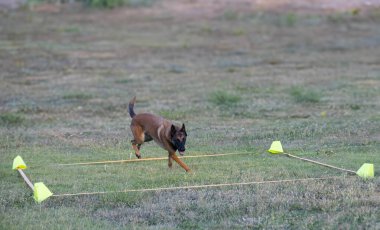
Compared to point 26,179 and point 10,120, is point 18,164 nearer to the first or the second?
point 26,179

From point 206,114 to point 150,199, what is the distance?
6.56 meters

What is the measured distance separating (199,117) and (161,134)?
4720 mm

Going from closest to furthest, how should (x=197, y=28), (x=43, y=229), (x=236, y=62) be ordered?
(x=43, y=229), (x=236, y=62), (x=197, y=28)

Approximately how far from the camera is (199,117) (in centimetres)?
1463

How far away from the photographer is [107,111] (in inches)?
619

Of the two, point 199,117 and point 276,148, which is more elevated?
point 276,148

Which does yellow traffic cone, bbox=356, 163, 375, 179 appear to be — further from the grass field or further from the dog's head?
the dog's head

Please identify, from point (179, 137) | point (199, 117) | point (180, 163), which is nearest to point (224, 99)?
point (199, 117)

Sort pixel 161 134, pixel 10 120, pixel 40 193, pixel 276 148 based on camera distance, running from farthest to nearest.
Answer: pixel 10 120 < pixel 276 148 < pixel 161 134 < pixel 40 193

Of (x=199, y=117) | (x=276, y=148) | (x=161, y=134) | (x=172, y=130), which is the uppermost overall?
(x=172, y=130)

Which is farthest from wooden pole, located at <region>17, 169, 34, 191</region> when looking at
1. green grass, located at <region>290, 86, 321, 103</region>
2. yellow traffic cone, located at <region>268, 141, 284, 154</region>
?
green grass, located at <region>290, 86, 321, 103</region>

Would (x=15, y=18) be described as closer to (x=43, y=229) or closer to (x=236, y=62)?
(x=236, y=62)

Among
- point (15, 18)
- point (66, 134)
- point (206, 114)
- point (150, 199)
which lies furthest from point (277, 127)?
point (15, 18)

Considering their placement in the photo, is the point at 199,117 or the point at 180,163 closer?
the point at 180,163
